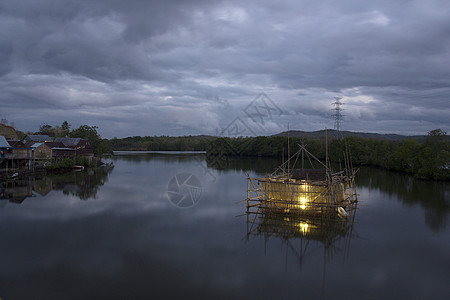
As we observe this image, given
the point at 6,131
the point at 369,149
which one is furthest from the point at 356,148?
the point at 6,131

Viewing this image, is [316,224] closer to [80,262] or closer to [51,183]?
[80,262]

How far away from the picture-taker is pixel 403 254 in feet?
33.2

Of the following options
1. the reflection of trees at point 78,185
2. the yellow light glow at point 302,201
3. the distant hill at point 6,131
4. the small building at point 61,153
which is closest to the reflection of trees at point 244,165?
the reflection of trees at point 78,185

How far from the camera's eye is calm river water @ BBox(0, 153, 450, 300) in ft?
25.5

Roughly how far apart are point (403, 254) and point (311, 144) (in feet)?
165

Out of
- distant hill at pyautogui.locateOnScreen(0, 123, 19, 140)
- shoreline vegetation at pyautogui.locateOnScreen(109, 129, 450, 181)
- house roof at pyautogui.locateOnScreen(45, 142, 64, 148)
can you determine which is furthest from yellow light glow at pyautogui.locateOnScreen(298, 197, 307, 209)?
distant hill at pyautogui.locateOnScreen(0, 123, 19, 140)

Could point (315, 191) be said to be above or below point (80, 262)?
above

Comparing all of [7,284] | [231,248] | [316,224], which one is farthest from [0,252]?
[316,224]

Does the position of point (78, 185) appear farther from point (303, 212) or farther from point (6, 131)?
point (6, 131)

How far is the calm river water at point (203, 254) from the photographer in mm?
7777

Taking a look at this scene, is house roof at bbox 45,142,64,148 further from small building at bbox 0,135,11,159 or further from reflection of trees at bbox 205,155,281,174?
reflection of trees at bbox 205,155,281,174

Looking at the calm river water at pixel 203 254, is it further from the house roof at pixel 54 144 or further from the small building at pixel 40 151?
the house roof at pixel 54 144

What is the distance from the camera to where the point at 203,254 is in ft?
32.3

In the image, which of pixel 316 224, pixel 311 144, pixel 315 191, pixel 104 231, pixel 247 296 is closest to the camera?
pixel 247 296
